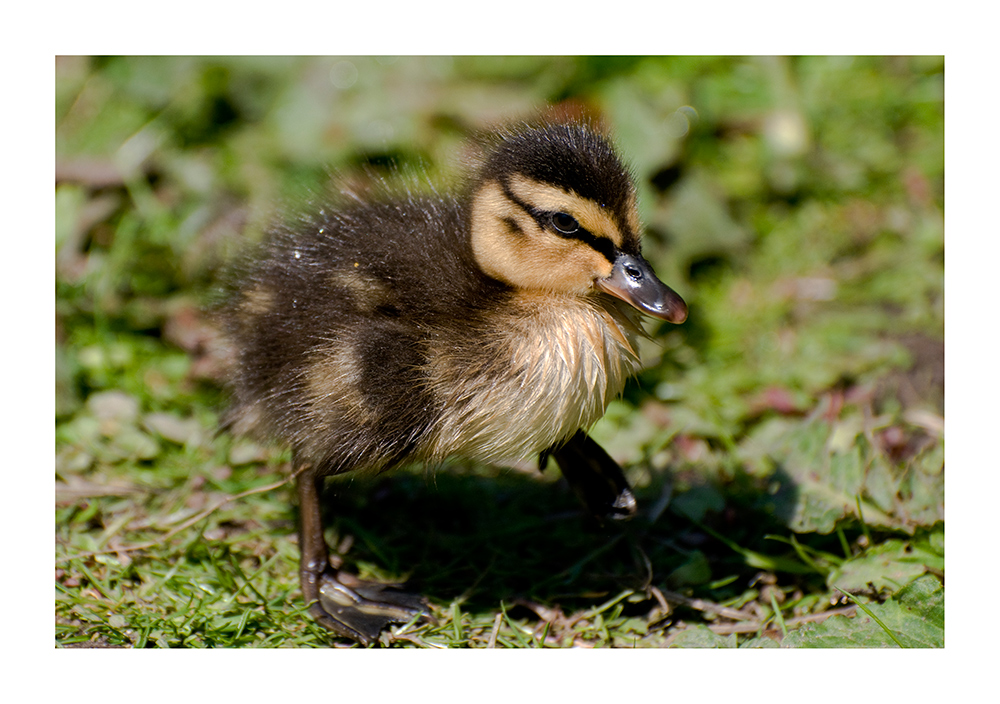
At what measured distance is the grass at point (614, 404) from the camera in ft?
7.36

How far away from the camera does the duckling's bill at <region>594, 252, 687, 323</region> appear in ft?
6.29

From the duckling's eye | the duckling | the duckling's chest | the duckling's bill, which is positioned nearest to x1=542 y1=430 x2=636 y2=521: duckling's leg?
the duckling

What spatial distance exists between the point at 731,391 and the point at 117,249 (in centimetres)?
232

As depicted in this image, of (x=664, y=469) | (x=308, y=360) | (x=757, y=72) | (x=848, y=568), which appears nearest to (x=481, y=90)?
(x=757, y=72)

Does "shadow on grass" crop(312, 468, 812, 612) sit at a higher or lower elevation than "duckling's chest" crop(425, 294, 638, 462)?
lower

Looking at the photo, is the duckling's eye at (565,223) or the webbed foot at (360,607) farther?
the webbed foot at (360,607)

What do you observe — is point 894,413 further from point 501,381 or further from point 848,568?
point 501,381

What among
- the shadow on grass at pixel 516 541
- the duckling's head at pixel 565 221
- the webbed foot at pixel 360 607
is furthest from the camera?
the shadow on grass at pixel 516 541

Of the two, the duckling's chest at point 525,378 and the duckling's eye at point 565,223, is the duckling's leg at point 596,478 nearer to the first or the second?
the duckling's chest at point 525,378

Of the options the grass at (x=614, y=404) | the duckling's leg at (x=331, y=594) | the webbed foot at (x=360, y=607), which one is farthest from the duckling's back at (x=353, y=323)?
the webbed foot at (x=360, y=607)

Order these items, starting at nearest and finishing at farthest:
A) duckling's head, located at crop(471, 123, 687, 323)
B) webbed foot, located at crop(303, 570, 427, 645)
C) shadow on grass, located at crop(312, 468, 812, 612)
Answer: duckling's head, located at crop(471, 123, 687, 323)
webbed foot, located at crop(303, 570, 427, 645)
shadow on grass, located at crop(312, 468, 812, 612)

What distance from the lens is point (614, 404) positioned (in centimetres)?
301

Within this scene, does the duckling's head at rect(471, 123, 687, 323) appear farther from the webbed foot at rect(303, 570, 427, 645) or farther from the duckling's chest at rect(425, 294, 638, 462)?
the webbed foot at rect(303, 570, 427, 645)

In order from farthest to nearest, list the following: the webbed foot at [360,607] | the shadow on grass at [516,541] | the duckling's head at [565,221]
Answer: the shadow on grass at [516,541]
the webbed foot at [360,607]
the duckling's head at [565,221]
